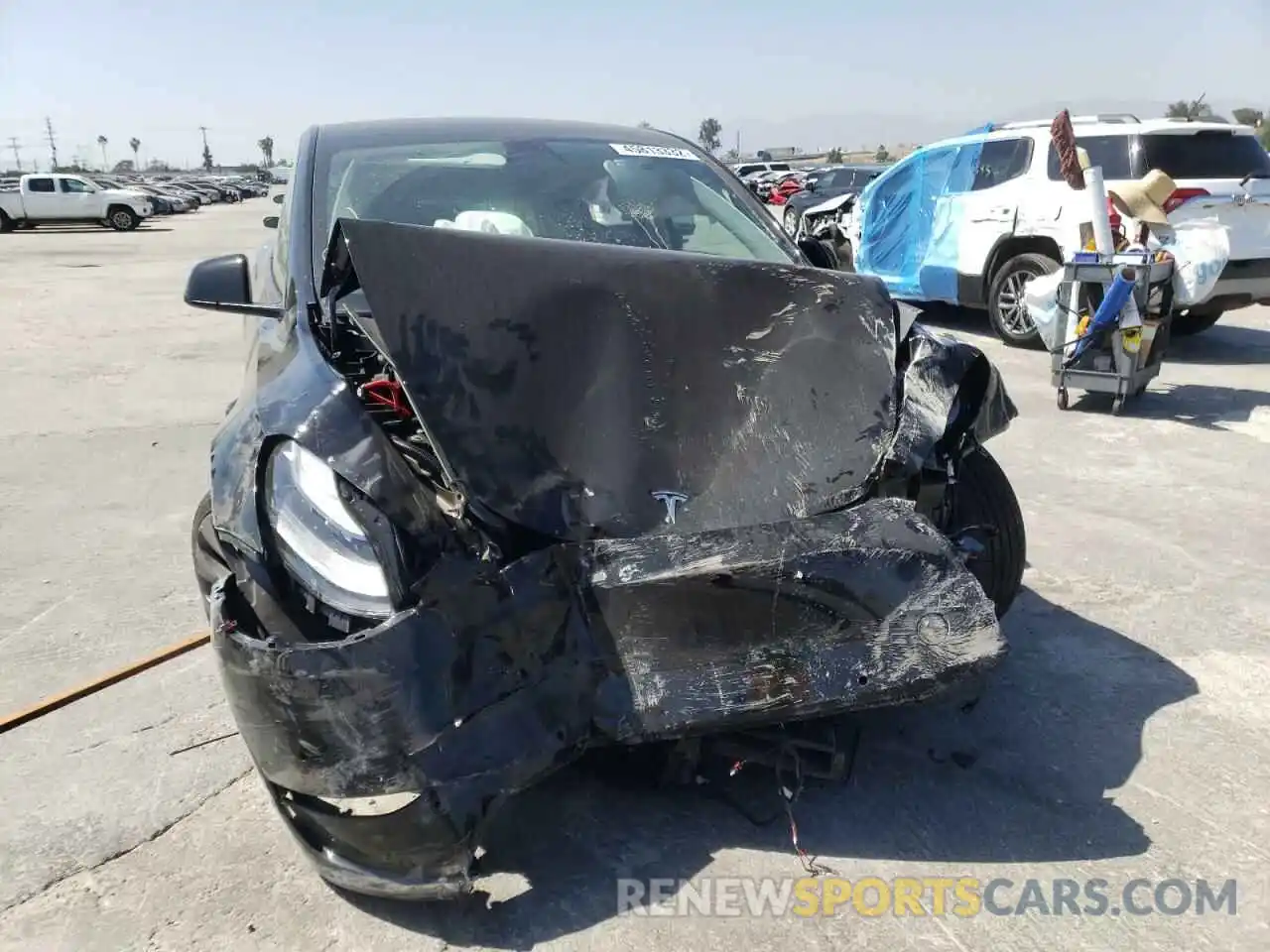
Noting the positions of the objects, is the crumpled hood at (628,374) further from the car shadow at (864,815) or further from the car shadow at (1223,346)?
the car shadow at (1223,346)

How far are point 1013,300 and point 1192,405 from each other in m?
2.37

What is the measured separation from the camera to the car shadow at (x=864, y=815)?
87.6 inches

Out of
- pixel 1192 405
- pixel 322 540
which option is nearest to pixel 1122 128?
pixel 1192 405

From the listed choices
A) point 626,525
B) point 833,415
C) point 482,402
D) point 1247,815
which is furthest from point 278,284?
point 1247,815

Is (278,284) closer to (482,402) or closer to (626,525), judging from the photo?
(482,402)

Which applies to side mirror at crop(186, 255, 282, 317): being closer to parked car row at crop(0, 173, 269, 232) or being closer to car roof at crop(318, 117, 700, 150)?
car roof at crop(318, 117, 700, 150)

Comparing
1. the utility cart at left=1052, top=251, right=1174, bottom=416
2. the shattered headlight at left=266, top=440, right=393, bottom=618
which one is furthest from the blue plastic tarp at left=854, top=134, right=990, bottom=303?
the shattered headlight at left=266, top=440, right=393, bottom=618

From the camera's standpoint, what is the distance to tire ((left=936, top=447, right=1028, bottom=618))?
9.81 feet

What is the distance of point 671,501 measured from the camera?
7.50 feet

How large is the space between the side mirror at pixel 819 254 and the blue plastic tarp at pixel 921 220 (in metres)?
5.60

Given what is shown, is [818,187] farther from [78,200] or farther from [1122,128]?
[78,200]

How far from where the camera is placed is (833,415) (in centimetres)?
250

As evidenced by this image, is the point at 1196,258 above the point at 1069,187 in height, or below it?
below

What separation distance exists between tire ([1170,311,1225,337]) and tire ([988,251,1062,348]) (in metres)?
1.49
